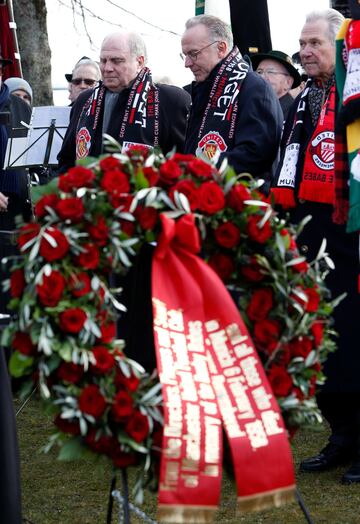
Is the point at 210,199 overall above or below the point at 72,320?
above

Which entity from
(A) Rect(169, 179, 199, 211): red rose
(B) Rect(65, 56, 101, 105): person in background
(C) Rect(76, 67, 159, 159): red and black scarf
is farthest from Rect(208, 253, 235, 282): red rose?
(B) Rect(65, 56, 101, 105): person in background

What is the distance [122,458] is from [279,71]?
A: 5550 millimetres

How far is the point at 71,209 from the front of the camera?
11.1 feet

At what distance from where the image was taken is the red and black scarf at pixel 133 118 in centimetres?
615

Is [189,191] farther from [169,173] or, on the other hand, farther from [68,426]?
[68,426]

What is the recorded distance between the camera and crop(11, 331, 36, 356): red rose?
3342mm

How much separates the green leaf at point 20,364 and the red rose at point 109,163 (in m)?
0.68

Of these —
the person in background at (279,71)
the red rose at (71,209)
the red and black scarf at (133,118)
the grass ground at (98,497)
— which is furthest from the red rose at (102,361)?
the person in background at (279,71)

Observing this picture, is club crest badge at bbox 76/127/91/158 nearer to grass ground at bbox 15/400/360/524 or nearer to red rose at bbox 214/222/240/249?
grass ground at bbox 15/400/360/524

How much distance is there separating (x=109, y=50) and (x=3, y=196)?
201cm

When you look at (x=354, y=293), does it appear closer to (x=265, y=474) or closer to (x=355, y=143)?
(x=355, y=143)

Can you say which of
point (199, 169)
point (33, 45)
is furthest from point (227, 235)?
point (33, 45)

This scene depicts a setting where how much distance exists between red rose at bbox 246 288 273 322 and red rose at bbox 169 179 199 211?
38 cm

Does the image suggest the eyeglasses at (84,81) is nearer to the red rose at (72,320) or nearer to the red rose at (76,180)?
the red rose at (76,180)
